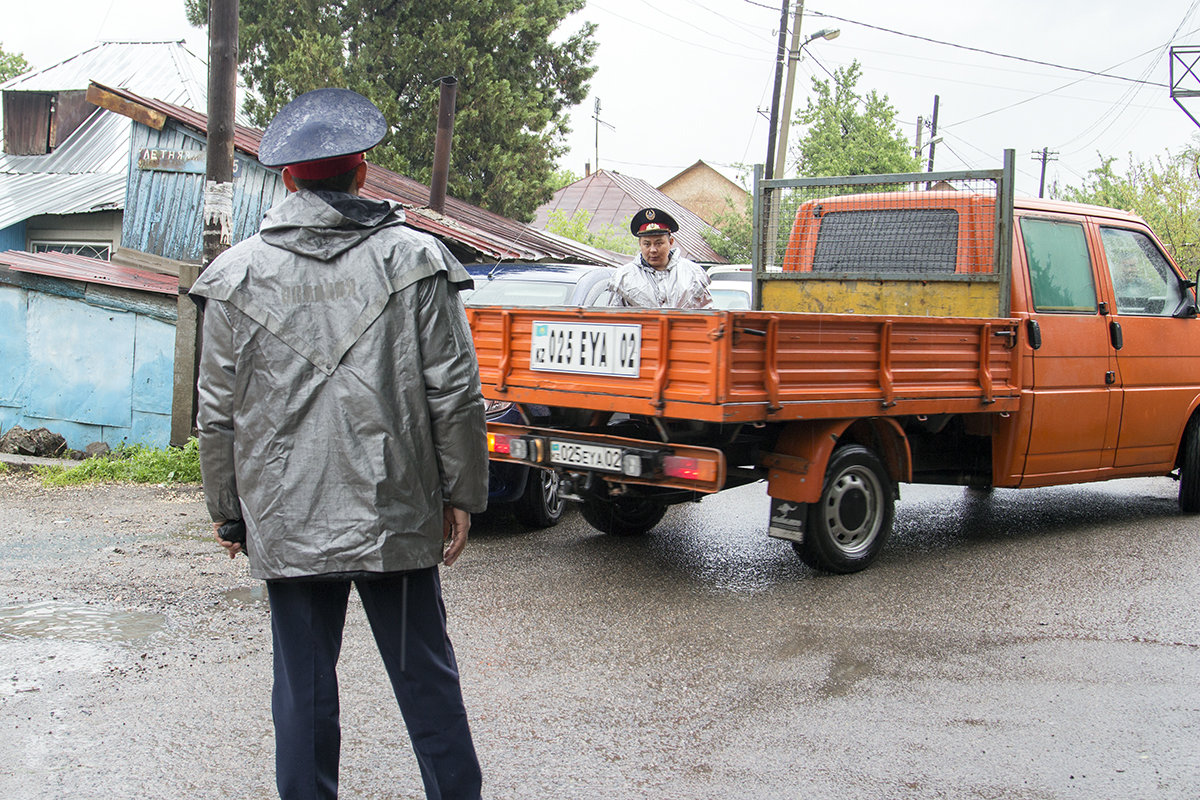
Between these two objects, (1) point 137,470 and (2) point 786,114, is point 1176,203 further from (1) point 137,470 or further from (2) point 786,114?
(1) point 137,470

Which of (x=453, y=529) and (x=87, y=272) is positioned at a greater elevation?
(x=87, y=272)

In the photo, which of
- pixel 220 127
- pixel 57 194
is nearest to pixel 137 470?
pixel 220 127

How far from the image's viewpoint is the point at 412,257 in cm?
258

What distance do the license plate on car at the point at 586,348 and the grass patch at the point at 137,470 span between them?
13.9 feet

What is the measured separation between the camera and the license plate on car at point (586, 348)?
532 cm

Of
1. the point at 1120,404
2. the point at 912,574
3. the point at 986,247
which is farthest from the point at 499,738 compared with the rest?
the point at 1120,404

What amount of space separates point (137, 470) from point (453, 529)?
7.18 m

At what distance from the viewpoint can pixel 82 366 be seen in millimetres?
10984

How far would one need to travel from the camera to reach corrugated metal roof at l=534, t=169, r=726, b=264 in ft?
160

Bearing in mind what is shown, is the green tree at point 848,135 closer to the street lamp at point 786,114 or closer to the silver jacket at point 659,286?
the street lamp at point 786,114

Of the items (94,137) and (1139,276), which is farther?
(94,137)

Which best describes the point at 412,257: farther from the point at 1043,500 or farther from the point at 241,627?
the point at 1043,500

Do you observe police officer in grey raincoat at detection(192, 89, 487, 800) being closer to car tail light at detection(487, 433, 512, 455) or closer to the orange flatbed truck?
the orange flatbed truck

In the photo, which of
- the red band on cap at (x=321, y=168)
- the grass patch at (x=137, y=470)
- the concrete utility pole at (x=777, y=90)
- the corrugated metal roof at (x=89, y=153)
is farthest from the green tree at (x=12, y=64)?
the red band on cap at (x=321, y=168)
